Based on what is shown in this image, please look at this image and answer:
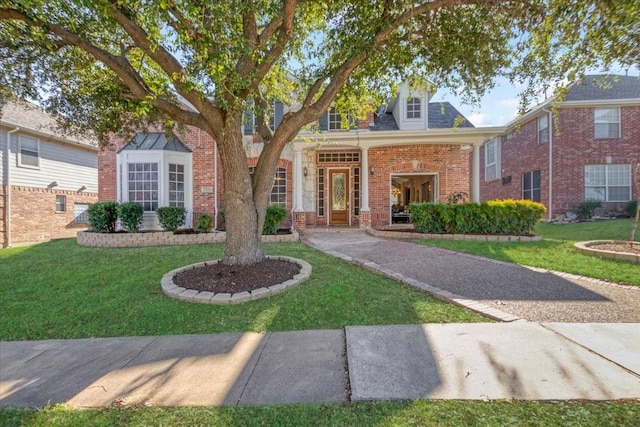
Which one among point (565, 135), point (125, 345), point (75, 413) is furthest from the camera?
point (565, 135)

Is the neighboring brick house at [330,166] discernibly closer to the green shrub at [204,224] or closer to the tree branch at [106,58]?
the green shrub at [204,224]

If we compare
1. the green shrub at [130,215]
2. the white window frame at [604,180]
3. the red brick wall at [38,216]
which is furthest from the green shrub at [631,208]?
the red brick wall at [38,216]

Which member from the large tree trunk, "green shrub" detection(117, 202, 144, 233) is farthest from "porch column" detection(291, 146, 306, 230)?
the large tree trunk

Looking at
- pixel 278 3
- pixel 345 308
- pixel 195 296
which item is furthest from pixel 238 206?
pixel 278 3

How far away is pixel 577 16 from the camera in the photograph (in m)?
4.52

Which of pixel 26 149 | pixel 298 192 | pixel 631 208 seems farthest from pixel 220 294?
pixel 631 208

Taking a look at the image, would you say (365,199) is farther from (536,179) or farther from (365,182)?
(536,179)

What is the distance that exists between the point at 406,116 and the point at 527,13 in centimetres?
734

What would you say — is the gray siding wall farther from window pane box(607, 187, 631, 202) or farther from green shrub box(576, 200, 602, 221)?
window pane box(607, 187, 631, 202)

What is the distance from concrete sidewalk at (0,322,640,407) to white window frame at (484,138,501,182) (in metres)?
19.7

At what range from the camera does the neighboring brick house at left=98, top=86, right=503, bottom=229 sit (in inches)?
431

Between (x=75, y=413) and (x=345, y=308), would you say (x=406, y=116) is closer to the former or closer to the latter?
(x=345, y=308)

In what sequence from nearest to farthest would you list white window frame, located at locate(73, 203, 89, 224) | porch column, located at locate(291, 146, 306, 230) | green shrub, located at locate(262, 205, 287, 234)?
green shrub, located at locate(262, 205, 287, 234) → porch column, located at locate(291, 146, 306, 230) → white window frame, located at locate(73, 203, 89, 224)

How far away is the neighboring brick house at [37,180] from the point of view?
40.6 ft
